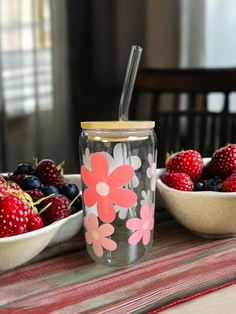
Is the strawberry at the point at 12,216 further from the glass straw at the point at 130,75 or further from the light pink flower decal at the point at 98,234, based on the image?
the glass straw at the point at 130,75

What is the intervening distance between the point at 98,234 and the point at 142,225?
58 millimetres

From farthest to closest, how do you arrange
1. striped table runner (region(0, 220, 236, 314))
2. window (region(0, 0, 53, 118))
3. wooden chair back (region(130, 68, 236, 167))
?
window (region(0, 0, 53, 118)), wooden chair back (region(130, 68, 236, 167)), striped table runner (region(0, 220, 236, 314))

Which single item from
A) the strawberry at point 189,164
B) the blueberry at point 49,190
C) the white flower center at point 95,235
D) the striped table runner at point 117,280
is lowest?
the striped table runner at point 117,280

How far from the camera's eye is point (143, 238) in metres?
0.62

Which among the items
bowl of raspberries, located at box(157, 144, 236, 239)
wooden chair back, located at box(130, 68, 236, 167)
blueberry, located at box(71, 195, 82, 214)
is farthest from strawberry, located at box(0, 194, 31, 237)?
wooden chair back, located at box(130, 68, 236, 167)

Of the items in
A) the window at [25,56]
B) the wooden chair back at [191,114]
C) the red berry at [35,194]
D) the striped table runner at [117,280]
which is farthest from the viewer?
the window at [25,56]

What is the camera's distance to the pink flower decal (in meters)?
0.59

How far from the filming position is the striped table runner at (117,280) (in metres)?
0.53

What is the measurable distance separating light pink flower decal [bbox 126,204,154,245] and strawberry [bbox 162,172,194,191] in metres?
0.08

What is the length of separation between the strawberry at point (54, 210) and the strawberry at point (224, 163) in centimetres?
24

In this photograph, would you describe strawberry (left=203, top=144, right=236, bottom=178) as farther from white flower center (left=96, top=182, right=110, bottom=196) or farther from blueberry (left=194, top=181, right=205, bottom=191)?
white flower center (left=96, top=182, right=110, bottom=196)

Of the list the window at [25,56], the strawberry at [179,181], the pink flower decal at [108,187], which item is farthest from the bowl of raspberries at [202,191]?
the window at [25,56]

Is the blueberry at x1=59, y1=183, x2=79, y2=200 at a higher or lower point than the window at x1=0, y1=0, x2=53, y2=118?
lower

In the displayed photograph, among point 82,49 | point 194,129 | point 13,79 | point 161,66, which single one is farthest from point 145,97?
point 194,129
